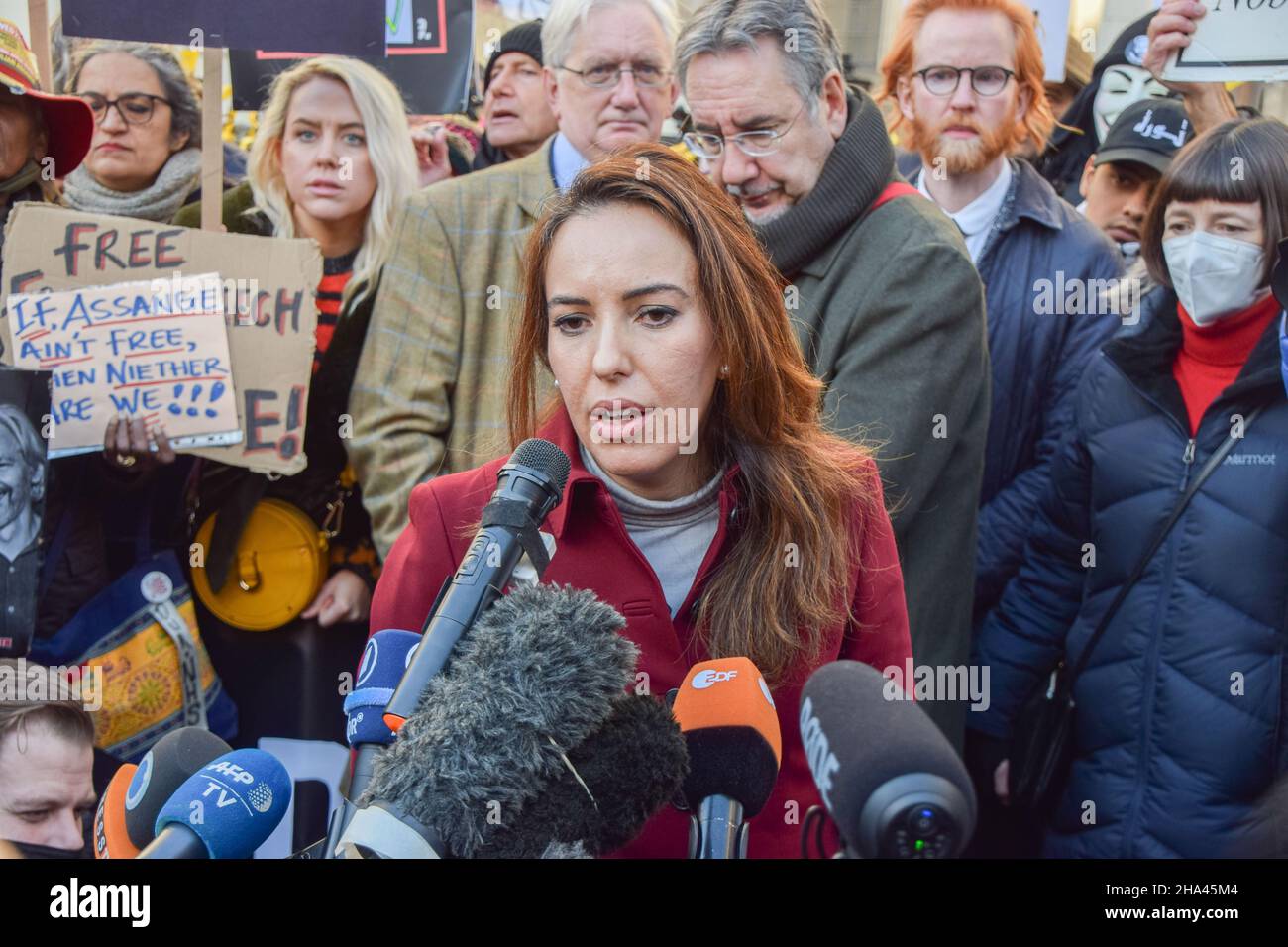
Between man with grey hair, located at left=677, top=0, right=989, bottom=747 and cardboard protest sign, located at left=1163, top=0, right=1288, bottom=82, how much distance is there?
38.9 inches

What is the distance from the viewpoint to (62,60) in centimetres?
414

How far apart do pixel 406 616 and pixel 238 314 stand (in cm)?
170

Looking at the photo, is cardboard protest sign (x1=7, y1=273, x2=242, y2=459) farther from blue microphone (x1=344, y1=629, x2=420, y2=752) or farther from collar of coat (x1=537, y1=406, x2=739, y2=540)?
blue microphone (x1=344, y1=629, x2=420, y2=752)

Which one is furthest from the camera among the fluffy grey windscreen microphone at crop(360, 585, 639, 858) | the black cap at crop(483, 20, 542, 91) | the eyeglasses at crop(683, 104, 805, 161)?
the black cap at crop(483, 20, 542, 91)

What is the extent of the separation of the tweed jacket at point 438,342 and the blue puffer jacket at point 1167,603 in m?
1.55

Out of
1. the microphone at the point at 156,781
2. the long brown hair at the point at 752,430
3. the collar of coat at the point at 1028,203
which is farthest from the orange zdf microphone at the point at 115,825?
the collar of coat at the point at 1028,203

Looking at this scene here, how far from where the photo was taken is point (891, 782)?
4.16 ft

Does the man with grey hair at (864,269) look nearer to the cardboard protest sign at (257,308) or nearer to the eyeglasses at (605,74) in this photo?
the eyeglasses at (605,74)

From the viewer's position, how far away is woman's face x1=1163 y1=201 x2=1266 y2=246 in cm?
324

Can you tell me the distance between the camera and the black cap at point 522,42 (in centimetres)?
438

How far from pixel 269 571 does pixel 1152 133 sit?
2.87 metres

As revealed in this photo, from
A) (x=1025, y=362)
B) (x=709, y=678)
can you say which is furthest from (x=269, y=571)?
(x=709, y=678)

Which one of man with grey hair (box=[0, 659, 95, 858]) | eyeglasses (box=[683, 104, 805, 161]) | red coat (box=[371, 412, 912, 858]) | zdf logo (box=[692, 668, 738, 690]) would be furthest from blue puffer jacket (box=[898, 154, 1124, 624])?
man with grey hair (box=[0, 659, 95, 858])
